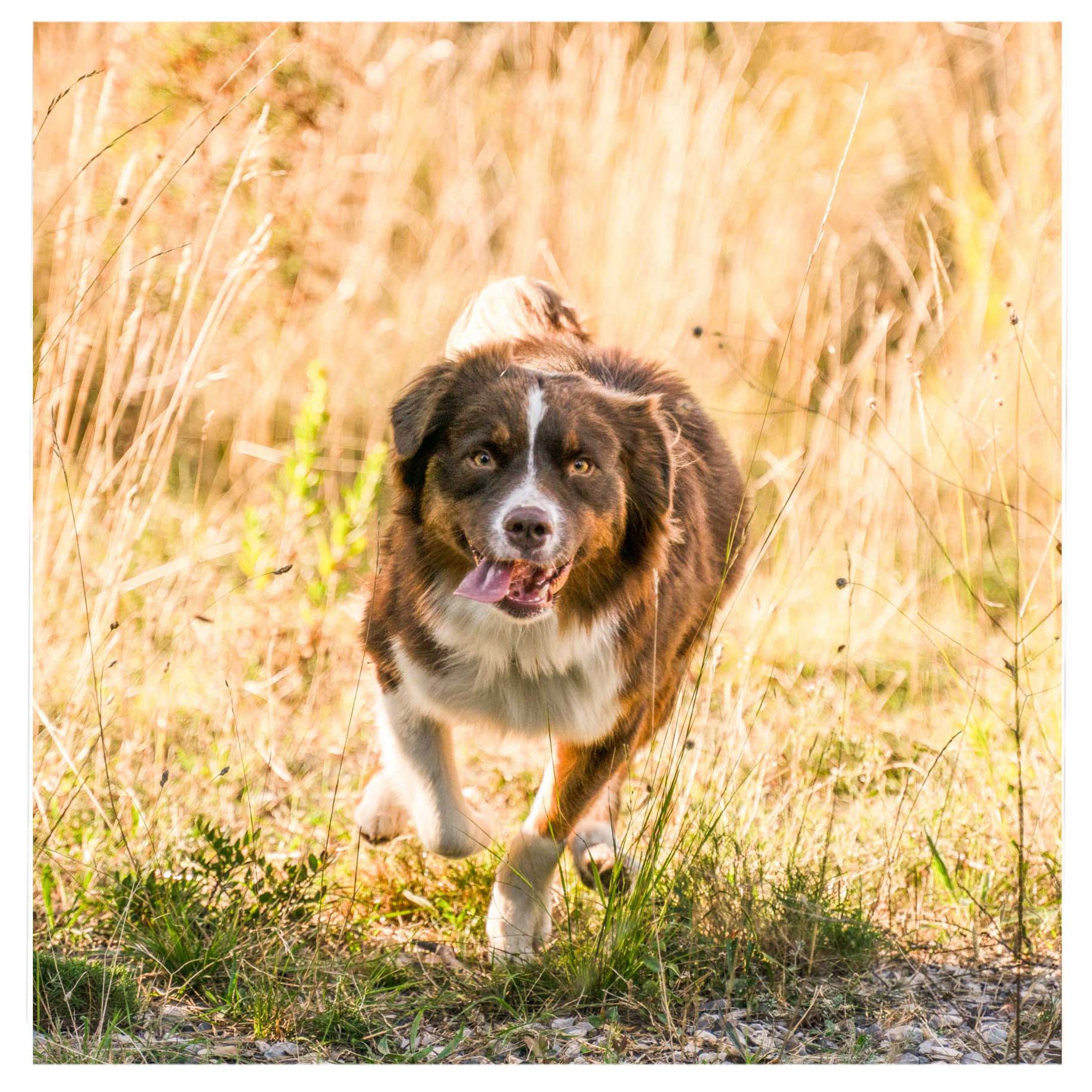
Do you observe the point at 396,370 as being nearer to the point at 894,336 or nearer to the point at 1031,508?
the point at 894,336

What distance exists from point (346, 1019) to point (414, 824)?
80 cm

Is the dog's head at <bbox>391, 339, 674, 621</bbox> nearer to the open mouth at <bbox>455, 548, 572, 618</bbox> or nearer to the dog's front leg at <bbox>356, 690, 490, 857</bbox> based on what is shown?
the open mouth at <bbox>455, 548, 572, 618</bbox>

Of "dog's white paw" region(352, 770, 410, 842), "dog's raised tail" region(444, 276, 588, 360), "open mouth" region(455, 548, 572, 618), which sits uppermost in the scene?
"dog's raised tail" region(444, 276, 588, 360)

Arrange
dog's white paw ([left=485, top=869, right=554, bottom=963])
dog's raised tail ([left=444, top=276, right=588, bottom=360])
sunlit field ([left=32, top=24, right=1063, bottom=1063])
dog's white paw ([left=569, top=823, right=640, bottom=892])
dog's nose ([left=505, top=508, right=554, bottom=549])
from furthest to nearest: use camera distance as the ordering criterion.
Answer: dog's raised tail ([left=444, top=276, right=588, bottom=360]), dog's white paw ([left=569, top=823, right=640, bottom=892]), dog's white paw ([left=485, top=869, right=554, bottom=963]), sunlit field ([left=32, top=24, right=1063, bottom=1063]), dog's nose ([left=505, top=508, right=554, bottom=549])

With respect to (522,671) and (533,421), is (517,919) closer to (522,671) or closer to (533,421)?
(522,671)

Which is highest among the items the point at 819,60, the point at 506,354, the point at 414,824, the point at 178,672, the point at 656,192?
the point at 819,60

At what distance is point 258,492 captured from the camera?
5914 mm

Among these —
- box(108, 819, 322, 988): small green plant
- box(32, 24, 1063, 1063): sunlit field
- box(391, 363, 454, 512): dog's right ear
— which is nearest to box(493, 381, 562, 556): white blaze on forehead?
box(391, 363, 454, 512): dog's right ear

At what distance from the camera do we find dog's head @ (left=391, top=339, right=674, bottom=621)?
321 cm

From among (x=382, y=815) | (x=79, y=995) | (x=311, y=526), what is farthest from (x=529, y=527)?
(x=311, y=526)

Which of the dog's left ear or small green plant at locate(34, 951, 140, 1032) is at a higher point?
the dog's left ear

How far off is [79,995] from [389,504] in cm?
161

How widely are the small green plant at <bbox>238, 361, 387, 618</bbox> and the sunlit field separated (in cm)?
3
